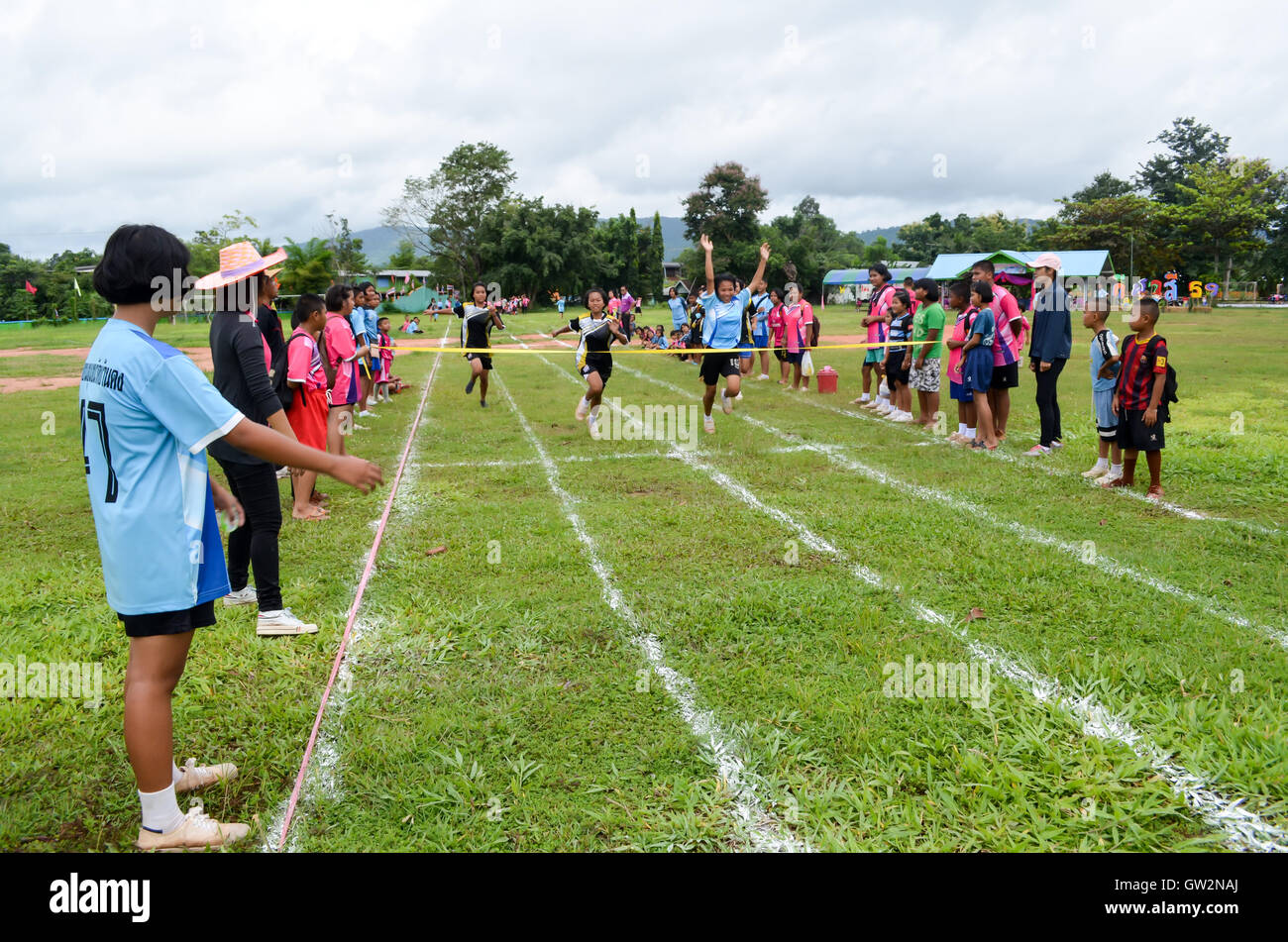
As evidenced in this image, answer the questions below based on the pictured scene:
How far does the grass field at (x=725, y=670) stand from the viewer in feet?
10.3

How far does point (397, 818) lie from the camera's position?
10.3 feet

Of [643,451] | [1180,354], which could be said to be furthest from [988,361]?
[1180,354]

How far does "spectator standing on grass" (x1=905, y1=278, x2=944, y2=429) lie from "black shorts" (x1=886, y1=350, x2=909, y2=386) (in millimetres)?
292

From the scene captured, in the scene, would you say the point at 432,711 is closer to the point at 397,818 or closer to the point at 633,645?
the point at 397,818

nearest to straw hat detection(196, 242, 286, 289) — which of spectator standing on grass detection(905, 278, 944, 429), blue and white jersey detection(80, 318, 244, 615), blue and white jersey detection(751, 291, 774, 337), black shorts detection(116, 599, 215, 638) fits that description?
blue and white jersey detection(80, 318, 244, 615)

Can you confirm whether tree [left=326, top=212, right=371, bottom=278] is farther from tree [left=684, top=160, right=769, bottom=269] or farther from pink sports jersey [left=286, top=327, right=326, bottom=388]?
pink sports jersey [left=286, top=327, right=326, bottom=388]

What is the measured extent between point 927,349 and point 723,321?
2.96 m

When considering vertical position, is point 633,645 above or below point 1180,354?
below

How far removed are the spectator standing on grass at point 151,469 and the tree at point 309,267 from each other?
52.0 meters

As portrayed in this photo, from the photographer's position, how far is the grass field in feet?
10.3

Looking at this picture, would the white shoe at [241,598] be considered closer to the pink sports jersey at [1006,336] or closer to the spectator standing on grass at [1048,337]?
the spectator standing on grass at [1048,337]

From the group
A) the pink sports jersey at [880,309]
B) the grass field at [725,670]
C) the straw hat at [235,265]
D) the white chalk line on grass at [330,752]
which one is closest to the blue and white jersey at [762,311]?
the pink sports jersey at [880,309]
